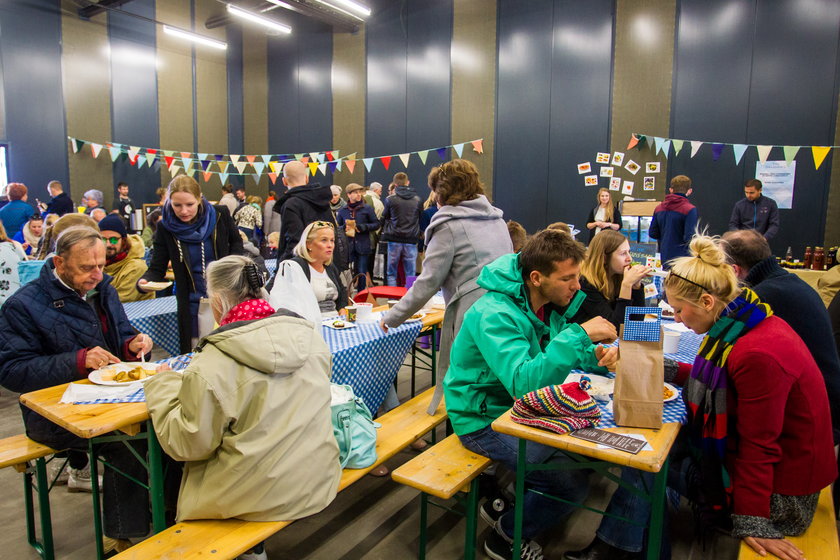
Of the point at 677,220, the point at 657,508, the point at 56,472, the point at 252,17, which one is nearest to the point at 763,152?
the point at 677,220

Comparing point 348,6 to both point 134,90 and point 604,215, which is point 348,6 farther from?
point 604,215

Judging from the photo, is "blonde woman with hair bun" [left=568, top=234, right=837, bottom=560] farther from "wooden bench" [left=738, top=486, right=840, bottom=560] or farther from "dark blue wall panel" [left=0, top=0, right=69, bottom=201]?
"dark blue wall panel" [left=0, top=0, right=69, bottom=201]

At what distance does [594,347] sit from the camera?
6.25ft

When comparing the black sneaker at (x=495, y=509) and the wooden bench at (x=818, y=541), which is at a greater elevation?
the wooden bench at (x=818, y=541)

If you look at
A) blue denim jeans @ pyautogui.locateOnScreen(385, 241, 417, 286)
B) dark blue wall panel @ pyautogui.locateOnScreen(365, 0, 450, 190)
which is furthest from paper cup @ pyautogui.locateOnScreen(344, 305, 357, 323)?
dark blue wall panel @ pyautogui.locateOnScreen(365, 0, 450, 190)

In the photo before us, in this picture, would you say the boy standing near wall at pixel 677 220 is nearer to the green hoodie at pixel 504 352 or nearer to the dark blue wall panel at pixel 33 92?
the green hoodie at pixel 504 352

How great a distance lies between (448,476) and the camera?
2059 millimetres

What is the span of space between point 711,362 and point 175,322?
3.21 m

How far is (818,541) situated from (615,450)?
0.76 meters

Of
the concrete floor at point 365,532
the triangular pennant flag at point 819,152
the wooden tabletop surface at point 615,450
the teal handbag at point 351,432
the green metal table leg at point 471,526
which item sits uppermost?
the triangular pennant flag at point 819,152

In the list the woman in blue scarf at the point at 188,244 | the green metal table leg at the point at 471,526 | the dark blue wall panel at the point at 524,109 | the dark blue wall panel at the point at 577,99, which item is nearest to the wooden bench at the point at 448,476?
the green metal table leg at the point at 471,526

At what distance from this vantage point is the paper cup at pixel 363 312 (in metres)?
3.06

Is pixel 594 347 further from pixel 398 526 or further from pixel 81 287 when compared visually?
pixel 81 287

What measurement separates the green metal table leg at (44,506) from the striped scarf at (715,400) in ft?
7.78
